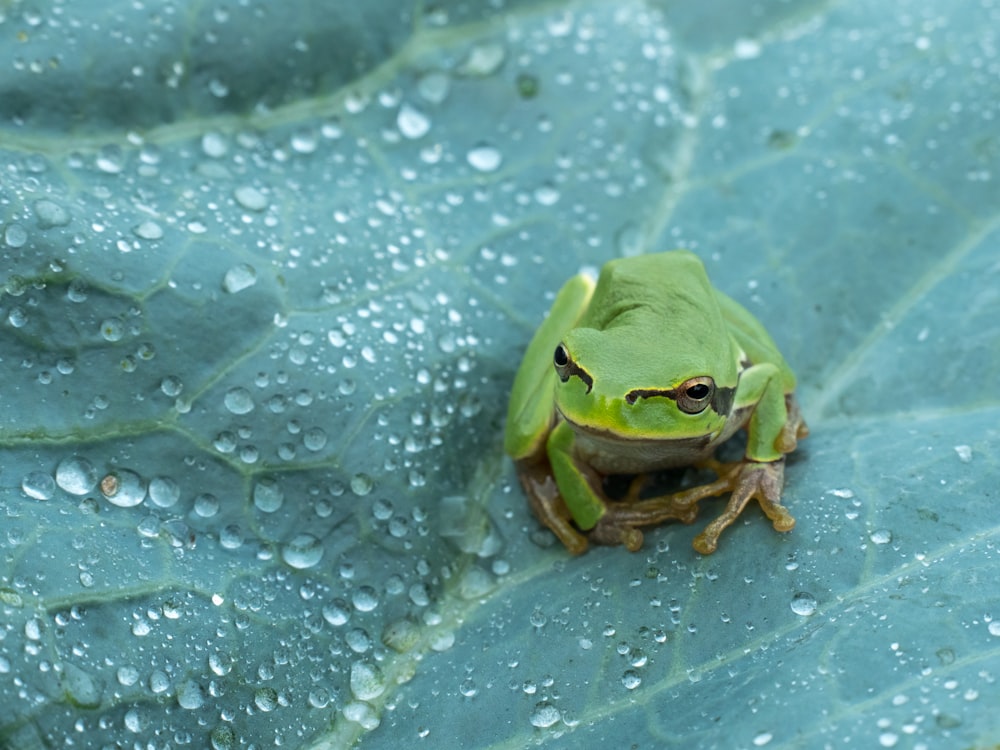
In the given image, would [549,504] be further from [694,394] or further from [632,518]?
[694,394]

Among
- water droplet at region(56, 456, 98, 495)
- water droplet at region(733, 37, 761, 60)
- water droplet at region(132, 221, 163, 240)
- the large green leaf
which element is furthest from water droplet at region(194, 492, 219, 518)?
water droplet at region(733, 37, 761, 60)

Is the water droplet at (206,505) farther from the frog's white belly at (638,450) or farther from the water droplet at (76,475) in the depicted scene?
the frog's white belly at (638,450)

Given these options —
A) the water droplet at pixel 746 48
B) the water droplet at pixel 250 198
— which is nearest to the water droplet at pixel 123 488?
the water droplet at pixel 250 198

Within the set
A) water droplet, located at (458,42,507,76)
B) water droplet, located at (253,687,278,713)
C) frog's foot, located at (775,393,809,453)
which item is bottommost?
water droplet, located at (253,687,278,713)

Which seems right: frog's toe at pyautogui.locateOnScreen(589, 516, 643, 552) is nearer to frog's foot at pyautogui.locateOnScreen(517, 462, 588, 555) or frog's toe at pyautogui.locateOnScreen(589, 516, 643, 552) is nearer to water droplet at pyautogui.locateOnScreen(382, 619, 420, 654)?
frog's foot at pyautogui.locateOnScreen(517, 462, 588, 555)

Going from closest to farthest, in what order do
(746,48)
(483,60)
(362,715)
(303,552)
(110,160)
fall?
(362,715)
(303,552)
(110,160)
(483,60)
(746,48)

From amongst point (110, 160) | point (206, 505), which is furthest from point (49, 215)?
point (206, 505)

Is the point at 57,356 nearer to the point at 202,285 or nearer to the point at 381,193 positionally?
the point at 202,285
